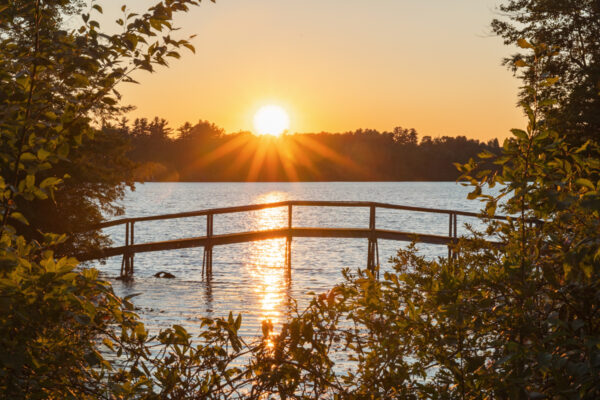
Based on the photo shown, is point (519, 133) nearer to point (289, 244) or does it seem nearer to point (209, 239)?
point (209, 239)

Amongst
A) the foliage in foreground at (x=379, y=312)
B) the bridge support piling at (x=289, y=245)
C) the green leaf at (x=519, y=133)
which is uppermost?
the green leaf at (x=519, y=133)

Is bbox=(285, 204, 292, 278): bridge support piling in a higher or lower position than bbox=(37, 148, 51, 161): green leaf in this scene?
lower

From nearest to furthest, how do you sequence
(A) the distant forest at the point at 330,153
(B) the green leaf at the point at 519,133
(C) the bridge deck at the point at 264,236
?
(B) the green leaf at the point at 519,133 < (C) the bridge deck at the point at 264,236 < (A) the distant forest at the point at 330,153

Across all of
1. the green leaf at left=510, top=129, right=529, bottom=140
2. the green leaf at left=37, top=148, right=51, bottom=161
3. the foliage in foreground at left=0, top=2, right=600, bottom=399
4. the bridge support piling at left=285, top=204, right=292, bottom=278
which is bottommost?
the bridge support piling at left=285, top=204, right=292, bottom=278

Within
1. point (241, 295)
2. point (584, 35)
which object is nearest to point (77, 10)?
point (241, 295)

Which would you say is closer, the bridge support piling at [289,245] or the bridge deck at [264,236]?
the bridge deck at [264,236]

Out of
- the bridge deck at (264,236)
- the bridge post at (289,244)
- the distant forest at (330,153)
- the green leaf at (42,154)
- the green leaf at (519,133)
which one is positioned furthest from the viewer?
the distant forest at (330,153)

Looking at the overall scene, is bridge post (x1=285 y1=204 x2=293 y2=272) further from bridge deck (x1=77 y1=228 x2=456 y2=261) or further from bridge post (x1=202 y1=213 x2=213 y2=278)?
bridge post (x1=202 y1=213 x2=213 y2=278)

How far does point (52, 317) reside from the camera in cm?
258

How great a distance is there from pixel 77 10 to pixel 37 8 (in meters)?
23.2

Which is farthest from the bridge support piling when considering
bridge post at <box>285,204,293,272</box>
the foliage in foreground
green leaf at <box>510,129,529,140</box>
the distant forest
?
the distant forest

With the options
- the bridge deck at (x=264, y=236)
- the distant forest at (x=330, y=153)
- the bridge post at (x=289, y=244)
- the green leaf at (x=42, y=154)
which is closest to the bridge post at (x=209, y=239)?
the bridge deck at (x=264, y=236)

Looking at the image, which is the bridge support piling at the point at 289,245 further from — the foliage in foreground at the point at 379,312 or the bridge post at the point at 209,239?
the foliage in foreground at the point at 379,312

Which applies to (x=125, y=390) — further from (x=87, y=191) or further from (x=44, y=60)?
(x=87, y=191)
